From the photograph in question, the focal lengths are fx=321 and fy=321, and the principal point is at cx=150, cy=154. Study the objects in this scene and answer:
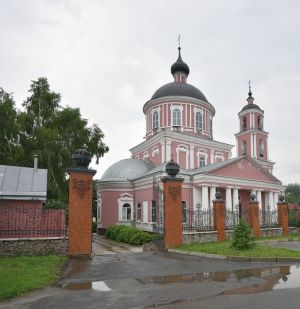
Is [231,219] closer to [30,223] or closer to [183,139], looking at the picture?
[30,223]

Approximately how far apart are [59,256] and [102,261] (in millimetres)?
1459

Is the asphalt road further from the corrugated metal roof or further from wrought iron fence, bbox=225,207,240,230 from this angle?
wrought iron fence, bbox=225,207,240,230

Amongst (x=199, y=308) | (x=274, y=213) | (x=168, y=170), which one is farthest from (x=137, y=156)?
(x=199, y=308)

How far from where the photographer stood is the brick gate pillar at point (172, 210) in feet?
41.5

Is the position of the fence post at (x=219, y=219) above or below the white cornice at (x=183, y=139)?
below

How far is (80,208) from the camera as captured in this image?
35.7 feet

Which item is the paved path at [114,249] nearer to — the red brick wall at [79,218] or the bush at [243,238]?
the red brick wall at [79,218]

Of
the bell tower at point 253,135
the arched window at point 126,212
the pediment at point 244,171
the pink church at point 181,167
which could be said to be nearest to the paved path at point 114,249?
the pink church at point 181,167

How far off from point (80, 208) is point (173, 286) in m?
5.30

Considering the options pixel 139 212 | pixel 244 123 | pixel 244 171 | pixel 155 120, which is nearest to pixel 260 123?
pixel 244 123

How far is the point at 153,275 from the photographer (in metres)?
7.64

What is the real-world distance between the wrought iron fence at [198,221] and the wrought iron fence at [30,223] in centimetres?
569

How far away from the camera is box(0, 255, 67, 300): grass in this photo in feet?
19.9

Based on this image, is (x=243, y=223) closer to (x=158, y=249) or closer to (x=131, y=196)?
(x=158, y=249)
